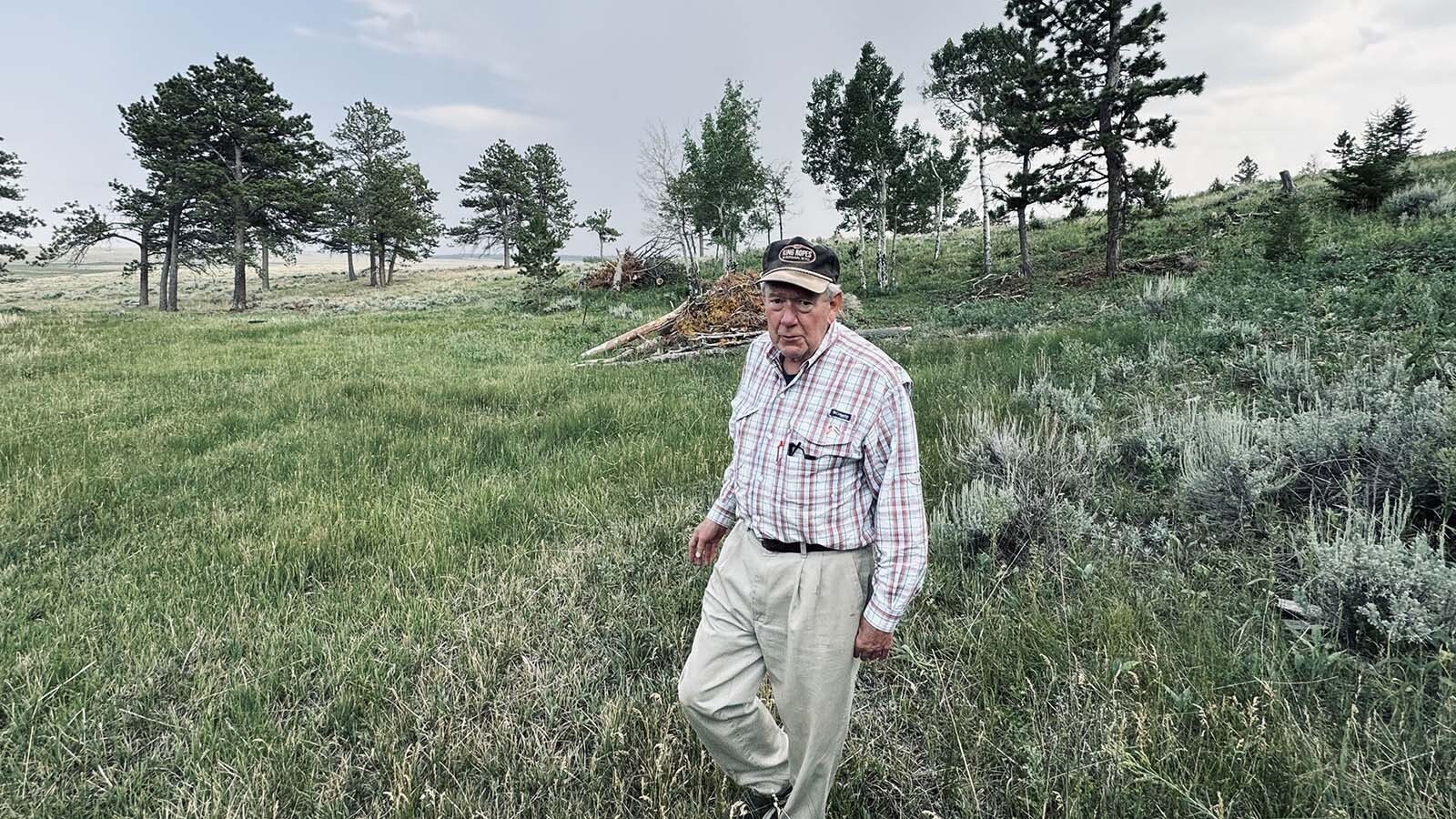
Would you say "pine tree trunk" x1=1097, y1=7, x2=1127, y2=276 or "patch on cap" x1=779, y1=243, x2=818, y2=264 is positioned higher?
"pine tree trunk" x1=1097, y1=7, x2=1127, y2=276

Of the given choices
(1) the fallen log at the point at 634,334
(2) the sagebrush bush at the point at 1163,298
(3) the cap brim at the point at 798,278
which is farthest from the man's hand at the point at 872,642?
(1) the fallen log at the point at 634,334

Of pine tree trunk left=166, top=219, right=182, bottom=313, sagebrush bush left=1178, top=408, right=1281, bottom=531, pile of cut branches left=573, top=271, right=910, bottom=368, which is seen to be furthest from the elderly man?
pine tree trunk left=166, top=219, right=182, bottom=313

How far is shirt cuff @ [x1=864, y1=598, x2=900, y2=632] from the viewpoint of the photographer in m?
1.97

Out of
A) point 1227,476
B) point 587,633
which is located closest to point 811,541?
point 587,633

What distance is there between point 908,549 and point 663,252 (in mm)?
30173

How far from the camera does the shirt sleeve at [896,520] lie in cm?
197

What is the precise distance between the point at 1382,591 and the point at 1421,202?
21.8m

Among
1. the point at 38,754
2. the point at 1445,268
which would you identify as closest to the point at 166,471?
the point at 38,754

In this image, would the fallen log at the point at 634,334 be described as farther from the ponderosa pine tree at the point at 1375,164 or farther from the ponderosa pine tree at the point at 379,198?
the ponderosa pine tree at the point at 379,198

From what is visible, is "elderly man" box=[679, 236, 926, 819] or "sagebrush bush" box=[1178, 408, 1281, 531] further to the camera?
"sagebrush bush" box=[1178, 408, 1281, 531]

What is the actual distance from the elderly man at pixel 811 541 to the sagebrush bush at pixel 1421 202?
847 inches

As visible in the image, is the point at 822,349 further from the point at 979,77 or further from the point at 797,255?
the point at 979,77

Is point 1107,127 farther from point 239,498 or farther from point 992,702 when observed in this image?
point 239,498

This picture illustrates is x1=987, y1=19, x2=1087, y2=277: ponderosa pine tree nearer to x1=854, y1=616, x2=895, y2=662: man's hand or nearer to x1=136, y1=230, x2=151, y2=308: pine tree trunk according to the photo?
x1=854, y1=616, x2=895, y2=662: man's hand
